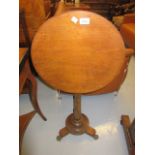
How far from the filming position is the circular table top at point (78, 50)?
171 cm

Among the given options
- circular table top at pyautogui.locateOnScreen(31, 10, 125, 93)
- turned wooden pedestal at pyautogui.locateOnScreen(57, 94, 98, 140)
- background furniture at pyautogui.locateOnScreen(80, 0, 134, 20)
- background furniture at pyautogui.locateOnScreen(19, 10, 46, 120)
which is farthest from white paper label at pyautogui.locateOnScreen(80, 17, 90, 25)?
background furniture at pyautogui.locateOnScreen(80, 0, 134, 20)

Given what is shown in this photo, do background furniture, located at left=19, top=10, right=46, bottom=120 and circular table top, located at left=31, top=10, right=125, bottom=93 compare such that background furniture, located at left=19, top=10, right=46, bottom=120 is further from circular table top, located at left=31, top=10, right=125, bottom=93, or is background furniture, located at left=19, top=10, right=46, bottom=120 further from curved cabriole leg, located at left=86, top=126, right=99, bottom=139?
curved cabriole leg, located at left=86, top=126, right=99, bottom=139

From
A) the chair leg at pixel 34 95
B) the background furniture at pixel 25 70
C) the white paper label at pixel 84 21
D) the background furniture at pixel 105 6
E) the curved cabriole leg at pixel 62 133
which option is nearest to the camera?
the white paper label at pixel 84 21

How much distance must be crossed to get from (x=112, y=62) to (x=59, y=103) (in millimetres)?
1066

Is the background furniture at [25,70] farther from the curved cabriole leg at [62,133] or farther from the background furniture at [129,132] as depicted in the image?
the background furniture at [129,132]

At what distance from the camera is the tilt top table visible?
171 cm

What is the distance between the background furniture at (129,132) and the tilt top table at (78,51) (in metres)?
0.53

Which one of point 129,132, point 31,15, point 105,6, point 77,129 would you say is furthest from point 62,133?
point 105,6

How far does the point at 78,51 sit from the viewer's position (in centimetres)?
174

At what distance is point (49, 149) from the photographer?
6.64 ft

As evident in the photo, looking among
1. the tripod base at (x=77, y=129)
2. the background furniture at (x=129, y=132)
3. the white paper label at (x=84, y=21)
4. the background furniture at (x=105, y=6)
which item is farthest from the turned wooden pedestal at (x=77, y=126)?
the background furniture at (x=105, y=6)

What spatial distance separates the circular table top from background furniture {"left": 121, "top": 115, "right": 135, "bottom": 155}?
0.53 meters

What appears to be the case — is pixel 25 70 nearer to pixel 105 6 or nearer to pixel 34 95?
pixel 34 95
